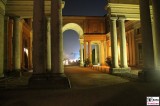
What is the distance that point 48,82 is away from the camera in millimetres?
12414

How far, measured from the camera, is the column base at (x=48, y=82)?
40.4ft

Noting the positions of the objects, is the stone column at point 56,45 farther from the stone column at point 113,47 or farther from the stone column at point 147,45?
the stone column at point 113,47

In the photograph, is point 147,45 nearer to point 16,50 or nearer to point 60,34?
point 60,34

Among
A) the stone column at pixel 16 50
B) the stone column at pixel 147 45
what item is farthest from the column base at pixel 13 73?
the stone column at pixel 147 45

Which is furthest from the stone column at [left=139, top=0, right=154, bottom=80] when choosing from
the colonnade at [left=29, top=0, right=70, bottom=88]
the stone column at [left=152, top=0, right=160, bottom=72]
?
the colonnade at [left=29, top=0, right=70, bottom=88]

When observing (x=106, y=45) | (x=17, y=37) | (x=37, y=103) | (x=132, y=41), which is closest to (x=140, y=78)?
(x=37, y=103)

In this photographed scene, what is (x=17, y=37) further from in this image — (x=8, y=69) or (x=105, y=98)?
(x=105, y=98)

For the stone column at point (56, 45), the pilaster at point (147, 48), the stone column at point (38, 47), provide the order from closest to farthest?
1. the stone column at point (38, 47)
2. the stone column at point (56, 45)
3. the pilaster at point (147, 48)

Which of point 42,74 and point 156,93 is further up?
point 42,74

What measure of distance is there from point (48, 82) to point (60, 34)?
11.5 feet

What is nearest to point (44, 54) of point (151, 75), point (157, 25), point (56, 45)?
point (56, 45)

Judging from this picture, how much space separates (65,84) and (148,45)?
7.28 meters

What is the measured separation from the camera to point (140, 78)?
14.9 m

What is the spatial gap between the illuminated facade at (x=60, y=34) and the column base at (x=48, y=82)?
8 cm
